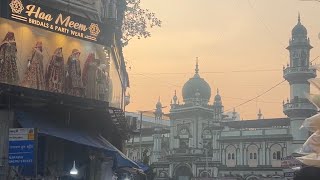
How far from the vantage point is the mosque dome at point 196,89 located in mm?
83625

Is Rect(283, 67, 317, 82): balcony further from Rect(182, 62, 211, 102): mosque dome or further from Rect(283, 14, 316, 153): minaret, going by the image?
Rect(182, 62, 211, 102): mosque dome

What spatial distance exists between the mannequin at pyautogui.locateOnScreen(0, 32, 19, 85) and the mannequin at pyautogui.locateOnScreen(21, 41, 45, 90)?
1.32ft

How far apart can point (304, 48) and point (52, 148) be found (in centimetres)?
6276

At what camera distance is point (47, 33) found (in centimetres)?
1495

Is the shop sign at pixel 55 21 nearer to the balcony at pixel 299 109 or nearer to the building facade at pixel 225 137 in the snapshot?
the building facade at pixel 225 137

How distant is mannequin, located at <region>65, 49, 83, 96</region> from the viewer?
1538 cm

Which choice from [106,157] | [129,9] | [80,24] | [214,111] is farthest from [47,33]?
[214,111]

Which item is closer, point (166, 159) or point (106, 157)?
point (106, 157)

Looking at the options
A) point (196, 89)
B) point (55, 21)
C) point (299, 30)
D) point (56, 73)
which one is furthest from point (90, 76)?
point (196, 89)

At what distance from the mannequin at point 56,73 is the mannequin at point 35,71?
0.23 meters

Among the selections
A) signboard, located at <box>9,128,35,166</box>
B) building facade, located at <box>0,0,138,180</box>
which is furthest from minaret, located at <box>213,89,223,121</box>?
signboard, located at <box>9,128,35,166</box>

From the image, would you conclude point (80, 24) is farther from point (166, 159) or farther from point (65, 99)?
point (166, 159)

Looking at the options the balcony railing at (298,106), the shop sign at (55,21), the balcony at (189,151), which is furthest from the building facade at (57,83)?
the balcony at (189,151)

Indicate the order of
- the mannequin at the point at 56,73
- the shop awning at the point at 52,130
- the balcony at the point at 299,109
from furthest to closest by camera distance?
the balcony at the point at 299,109 → the mannequin at the point at 56,73 → the shop awning at the point at 52,130
